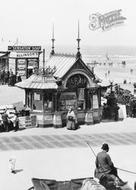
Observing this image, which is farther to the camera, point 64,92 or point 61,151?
point 64,92

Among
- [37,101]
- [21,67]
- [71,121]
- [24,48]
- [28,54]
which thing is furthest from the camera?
[21,67]

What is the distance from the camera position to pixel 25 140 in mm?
21094

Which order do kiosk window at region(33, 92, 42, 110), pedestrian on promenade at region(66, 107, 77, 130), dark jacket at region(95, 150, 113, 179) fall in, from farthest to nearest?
kiosk window at region(33, 92, 42, 110) < pedestrian on promenade at region(66, 107, 77, 130) < dark jacket at region(95, 150, 113, 179)

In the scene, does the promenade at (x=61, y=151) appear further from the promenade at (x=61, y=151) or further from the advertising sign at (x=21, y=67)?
the advertising sign at (x=21, y=67)

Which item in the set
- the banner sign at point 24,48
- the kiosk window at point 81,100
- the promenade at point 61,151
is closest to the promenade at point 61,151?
the promenade at point 61,151

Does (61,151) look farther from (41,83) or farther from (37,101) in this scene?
(41,83)

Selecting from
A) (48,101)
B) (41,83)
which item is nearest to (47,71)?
(41,83)

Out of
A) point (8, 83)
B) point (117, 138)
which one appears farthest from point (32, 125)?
point (8, 83)

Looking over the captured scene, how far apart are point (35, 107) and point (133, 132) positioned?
17.7 ft

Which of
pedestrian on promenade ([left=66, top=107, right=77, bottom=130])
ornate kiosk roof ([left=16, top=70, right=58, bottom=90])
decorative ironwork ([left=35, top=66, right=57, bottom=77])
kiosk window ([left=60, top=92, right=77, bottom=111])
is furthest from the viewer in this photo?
kiosk window ([left=60, top=92, right=77, bottom=111])

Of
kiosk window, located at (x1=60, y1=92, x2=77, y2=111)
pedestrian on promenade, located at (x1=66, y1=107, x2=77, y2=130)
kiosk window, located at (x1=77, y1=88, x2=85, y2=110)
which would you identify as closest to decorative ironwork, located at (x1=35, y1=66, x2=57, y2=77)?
kiosk window, located at (x1=60, y1=92, x2=77, y2=111)

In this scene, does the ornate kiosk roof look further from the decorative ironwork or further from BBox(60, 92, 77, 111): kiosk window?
BBox(60, 92, 77, 111): kiosk window

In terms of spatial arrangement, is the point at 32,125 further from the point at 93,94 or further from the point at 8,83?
the point at 8,83

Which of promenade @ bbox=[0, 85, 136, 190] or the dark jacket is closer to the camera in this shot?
the dark jacket
